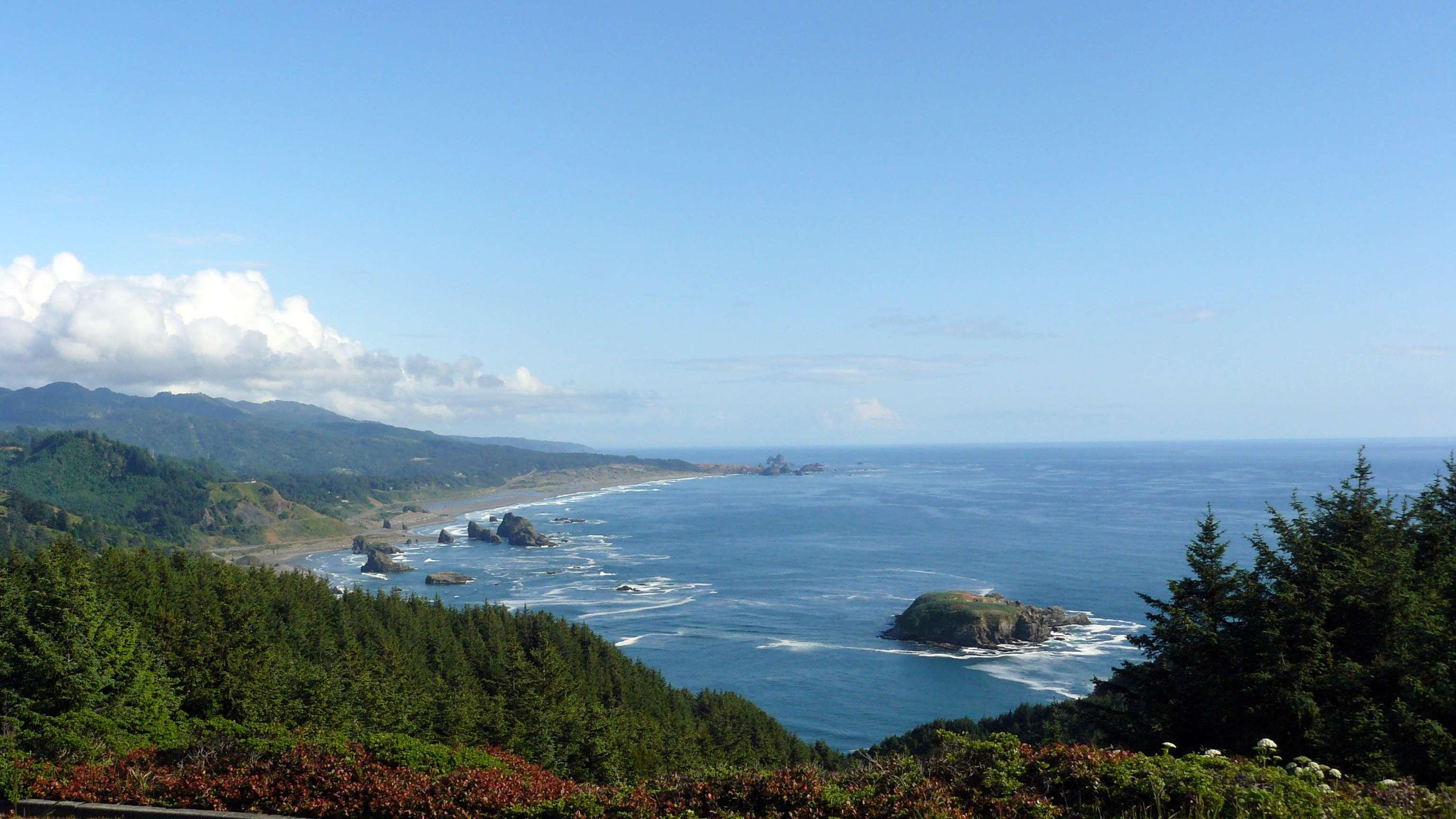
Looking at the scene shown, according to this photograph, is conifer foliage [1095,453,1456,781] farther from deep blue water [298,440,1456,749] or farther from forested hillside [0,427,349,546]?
forested hillside [0,427,349,546]

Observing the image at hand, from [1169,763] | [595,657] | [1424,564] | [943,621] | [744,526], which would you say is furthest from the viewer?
[744,526]

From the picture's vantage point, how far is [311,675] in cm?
3566

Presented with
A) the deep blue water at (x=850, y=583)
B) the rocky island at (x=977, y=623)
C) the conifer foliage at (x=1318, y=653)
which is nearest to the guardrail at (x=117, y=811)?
the conifer foliage at (x=1318, y=653)

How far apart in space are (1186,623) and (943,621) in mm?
64261

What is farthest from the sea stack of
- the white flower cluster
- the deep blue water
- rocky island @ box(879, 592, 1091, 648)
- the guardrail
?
the white flower cluster

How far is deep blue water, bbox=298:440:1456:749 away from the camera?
230 feet

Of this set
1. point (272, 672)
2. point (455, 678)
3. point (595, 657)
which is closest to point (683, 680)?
point (595, 657)

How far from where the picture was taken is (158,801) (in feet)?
41.1

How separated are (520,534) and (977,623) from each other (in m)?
107

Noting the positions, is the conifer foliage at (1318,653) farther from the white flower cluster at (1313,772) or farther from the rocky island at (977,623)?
the rocky island at (977,623)

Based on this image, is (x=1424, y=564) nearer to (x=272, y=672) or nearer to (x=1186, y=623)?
(x=1186, y=623)

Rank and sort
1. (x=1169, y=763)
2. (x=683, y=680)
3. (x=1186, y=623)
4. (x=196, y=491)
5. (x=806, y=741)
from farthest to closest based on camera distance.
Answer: (x=196, y=491) < (x=683, y=680) < (x=806, y=741) < (x=1186, y=623) < (x=1169, y=763)

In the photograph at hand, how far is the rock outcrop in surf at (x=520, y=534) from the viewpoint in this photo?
162m

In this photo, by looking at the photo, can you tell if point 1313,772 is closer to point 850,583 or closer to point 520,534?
point 850,583
